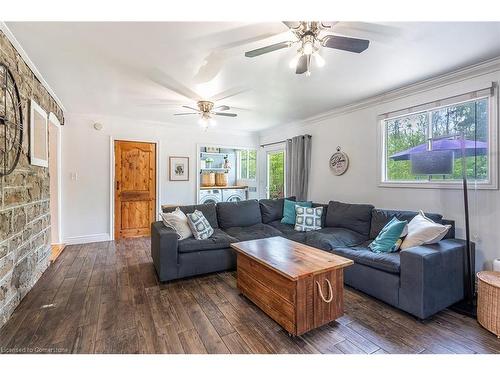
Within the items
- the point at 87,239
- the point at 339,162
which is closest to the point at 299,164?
the point at 339,162

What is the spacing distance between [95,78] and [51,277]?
95.6 inches

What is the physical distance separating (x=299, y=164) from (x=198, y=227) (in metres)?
2.59

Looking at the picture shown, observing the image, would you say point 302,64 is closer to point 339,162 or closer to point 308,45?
point 308,45

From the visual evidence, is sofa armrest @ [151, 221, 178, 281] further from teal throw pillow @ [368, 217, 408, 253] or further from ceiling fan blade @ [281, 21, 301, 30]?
ceiling fan blade @ [281, 21, 301, 30]

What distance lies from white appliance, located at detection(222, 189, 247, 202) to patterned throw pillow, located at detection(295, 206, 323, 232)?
308 centimetres

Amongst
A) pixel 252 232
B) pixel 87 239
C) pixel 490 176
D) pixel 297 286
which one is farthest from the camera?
pixel 87 239

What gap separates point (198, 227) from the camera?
3.18 meters

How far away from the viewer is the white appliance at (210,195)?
6.24m

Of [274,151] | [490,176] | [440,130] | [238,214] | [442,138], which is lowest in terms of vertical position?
[238,214]

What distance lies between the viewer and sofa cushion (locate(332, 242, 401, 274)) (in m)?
2.27

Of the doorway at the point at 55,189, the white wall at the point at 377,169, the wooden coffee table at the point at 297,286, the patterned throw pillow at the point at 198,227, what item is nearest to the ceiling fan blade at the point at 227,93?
the patterned throw pillow at the point at 198,227

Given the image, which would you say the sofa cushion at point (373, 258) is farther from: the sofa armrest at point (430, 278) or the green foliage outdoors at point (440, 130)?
the green foliage outdoors at point (440, 130)
